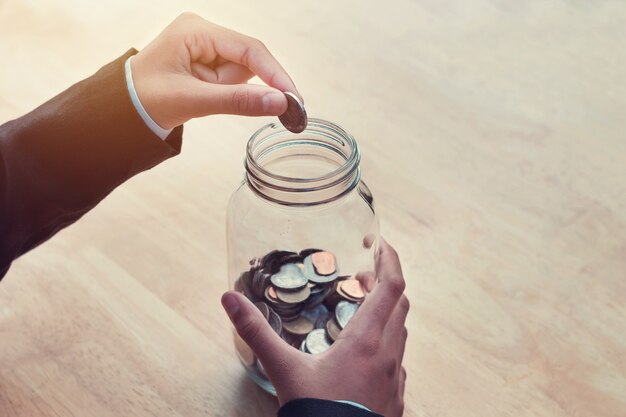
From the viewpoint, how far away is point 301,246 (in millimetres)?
808

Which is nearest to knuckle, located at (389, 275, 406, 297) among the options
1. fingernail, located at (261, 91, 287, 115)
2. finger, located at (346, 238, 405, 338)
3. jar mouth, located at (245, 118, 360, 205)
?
finger, located at (346, 238, 405, 338)

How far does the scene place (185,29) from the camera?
75 cm

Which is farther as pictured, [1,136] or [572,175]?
[572,175]

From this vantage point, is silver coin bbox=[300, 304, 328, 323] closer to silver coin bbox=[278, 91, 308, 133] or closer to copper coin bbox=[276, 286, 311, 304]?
copper coin bbox=[276, 286, 311, 304]

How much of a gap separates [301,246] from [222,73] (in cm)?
22

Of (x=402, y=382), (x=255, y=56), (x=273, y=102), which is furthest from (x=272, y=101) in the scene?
(x=402, y=382)

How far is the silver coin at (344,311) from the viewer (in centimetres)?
75

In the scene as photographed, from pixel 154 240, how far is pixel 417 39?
2.06ft

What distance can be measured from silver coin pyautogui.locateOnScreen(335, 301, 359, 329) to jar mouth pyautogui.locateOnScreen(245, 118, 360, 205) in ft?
0.45

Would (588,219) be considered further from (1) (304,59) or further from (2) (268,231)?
(1) (304,59)

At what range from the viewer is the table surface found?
0.76 metres

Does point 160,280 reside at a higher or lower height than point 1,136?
lower

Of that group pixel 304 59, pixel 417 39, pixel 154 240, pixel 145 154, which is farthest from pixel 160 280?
pixel 417 39

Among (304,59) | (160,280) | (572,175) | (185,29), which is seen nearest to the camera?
(185,29)
